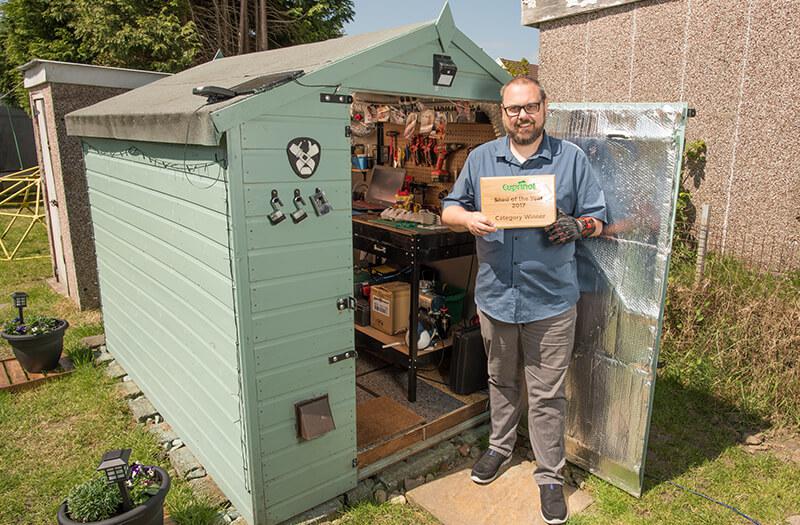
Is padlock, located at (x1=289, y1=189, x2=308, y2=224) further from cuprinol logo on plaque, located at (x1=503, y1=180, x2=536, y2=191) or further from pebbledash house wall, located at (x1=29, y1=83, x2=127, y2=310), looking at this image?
pebbledash house wall, located at (x1=29, y1=83, x2=127, y2=310)

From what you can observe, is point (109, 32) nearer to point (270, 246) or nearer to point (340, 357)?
point (270, 246)

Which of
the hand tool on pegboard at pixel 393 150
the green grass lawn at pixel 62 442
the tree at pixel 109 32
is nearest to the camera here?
the green grass lawn at pixel 62 442

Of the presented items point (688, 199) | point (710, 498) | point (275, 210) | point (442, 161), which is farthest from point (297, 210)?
point (688, 199)

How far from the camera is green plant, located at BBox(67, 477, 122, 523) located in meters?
2.47

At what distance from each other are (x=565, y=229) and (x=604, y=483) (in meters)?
1.58

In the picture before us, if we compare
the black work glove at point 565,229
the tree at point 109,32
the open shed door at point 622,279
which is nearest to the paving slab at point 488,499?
the open shed door at point 622,279

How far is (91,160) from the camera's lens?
463cm

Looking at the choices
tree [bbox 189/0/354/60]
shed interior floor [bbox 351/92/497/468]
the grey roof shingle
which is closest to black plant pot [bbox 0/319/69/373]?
the grey roof shingle

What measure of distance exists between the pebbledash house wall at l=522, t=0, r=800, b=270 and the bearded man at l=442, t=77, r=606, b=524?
3034 mm

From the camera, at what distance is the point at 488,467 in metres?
3.34

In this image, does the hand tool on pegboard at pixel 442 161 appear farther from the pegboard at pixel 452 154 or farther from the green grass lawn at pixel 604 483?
the green grass lawn at pixel 604 483

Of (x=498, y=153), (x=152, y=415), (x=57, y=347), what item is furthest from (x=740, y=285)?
(x=57, y=347)

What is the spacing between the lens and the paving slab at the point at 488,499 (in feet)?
10.0

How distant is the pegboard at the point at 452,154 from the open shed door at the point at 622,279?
4.76 ft
